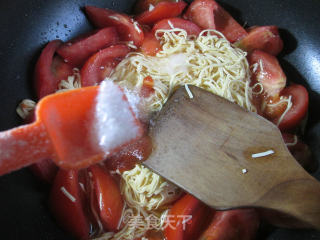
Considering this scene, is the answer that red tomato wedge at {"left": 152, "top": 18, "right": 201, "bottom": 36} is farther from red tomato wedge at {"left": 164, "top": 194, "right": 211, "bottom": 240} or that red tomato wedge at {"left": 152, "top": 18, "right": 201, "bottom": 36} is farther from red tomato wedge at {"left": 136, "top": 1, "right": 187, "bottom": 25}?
red tomato wedge at {"left": 164, "top": 194, "right": 211, "bottom": 240}

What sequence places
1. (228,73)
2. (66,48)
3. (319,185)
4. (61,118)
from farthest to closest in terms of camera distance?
(228,73), (66,48), (319,185), (61,118)

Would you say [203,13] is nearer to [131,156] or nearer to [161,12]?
[161,12]

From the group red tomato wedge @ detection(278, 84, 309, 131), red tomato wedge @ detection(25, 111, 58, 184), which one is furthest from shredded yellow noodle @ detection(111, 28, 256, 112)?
red tomato wedge @ detection(25, 111, 58, 184)

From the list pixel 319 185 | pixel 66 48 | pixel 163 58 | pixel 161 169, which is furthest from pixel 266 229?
pixel 66 48

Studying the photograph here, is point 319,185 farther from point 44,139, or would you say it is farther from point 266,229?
point 44,139

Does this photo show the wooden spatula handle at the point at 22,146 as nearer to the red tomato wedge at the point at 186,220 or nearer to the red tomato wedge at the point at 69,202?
the red tomato wedge at the point at 69,202

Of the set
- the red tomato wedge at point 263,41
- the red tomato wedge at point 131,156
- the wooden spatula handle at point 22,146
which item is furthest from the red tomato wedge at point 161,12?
the wooden spatula handle at point 22,146
